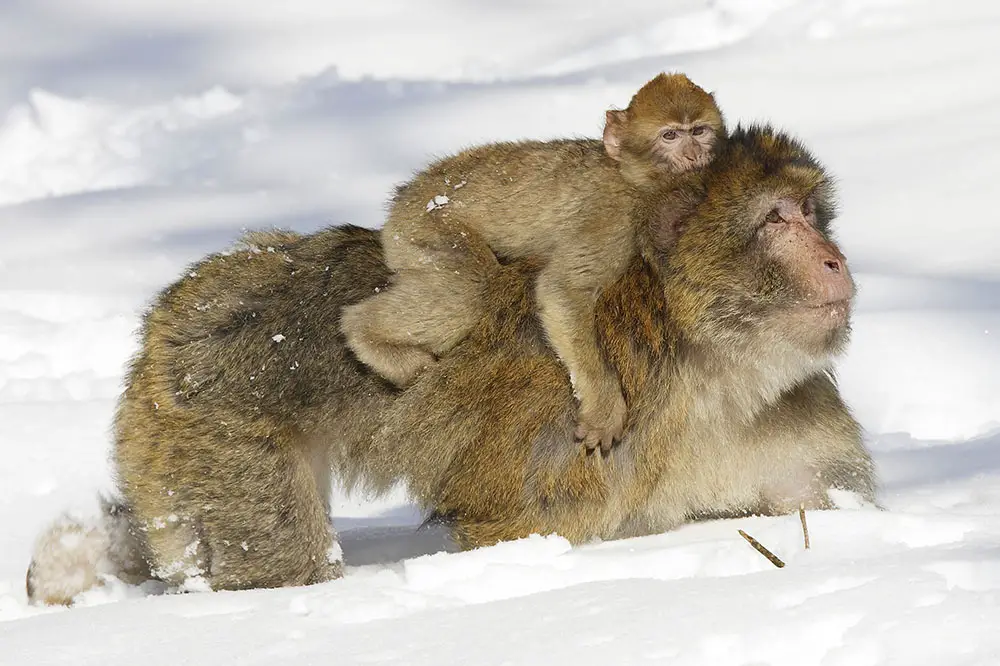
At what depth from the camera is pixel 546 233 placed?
4.19 metres

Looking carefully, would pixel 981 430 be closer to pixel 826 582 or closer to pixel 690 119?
pixel 690 119

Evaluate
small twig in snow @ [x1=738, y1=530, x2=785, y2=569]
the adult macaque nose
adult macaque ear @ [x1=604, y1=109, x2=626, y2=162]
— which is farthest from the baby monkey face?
small twig in snow @ [x1=738, y1=530, x2=785, y2=569]

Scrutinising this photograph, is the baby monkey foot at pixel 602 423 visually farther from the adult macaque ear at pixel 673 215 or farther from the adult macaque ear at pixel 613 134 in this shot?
the adult macaque ear at pixel 613 134

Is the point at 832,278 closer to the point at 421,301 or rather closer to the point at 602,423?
the point at 602,423

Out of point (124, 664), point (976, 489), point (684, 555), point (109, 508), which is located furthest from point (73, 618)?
point (976, 489)

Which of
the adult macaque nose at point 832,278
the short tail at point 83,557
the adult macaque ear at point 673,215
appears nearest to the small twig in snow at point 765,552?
the adult macaque nose at point 832,278

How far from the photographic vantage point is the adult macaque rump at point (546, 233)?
4.10m

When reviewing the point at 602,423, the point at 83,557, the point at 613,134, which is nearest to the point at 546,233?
the point at 613,134

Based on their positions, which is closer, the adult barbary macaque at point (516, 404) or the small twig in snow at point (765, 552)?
the small twig in snow at point (765, 552)

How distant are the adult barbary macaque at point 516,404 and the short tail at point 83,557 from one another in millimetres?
19

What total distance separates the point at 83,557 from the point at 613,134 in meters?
2.34

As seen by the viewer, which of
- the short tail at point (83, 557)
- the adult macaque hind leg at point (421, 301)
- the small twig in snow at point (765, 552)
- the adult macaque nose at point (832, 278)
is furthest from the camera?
the short tail at point (83, 557)

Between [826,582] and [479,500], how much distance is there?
143 cm

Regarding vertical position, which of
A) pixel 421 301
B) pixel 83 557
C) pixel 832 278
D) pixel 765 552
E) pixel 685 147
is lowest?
pixel 83 557
